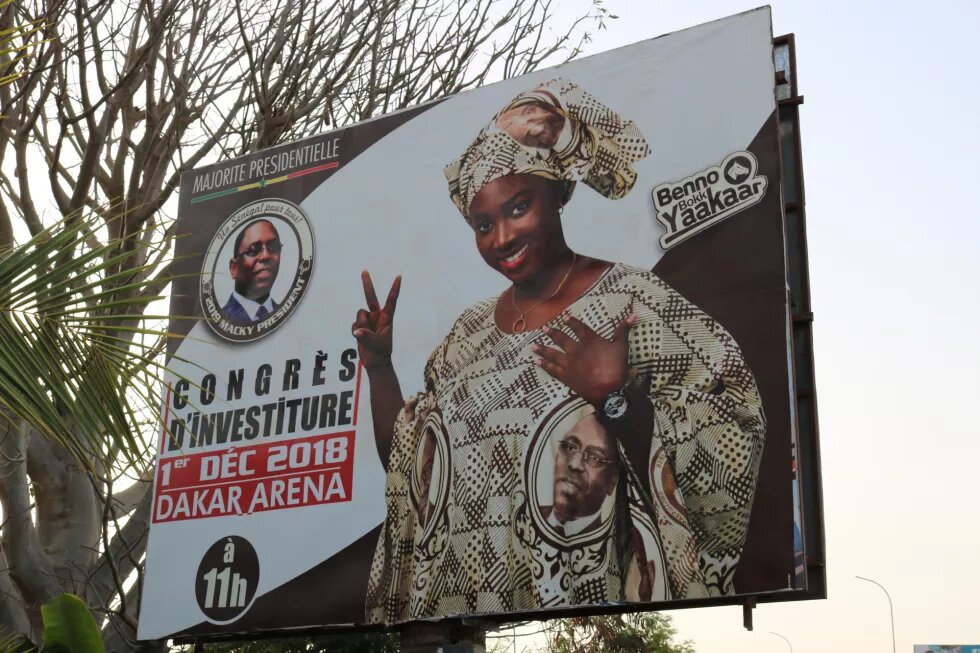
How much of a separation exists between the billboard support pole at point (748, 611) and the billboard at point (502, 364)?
→ 0.09 m

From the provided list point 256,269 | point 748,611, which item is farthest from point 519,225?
point 748,611

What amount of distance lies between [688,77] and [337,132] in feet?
8.83

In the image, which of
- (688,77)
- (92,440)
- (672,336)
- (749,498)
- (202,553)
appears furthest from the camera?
(202,553)

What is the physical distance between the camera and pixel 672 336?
708cm

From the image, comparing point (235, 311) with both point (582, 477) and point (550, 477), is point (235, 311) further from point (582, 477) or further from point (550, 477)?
point (582, 477)

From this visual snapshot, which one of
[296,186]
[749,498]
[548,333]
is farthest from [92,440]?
[296,186]

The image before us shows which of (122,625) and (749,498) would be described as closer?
(749,498)

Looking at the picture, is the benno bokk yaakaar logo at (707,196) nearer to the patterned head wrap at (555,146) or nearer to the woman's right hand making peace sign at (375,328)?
the patterned head wrap at (555,146)

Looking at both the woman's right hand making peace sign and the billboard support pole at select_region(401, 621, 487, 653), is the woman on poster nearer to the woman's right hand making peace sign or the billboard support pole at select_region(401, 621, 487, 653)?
the woman's right hand making peace sign

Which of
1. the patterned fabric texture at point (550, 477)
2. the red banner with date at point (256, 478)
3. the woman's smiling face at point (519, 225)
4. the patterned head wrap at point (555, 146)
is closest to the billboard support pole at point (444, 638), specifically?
the patterned fabric texture at point (550, 477)

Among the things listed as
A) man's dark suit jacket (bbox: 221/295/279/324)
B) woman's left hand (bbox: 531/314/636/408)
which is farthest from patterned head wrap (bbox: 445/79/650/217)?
man's dark suit jacket (bbox: 221/295/279/324)

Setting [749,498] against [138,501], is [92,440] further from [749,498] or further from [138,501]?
[138,501]

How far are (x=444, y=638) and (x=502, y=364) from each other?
5.56ft

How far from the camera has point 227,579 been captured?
8070mm
